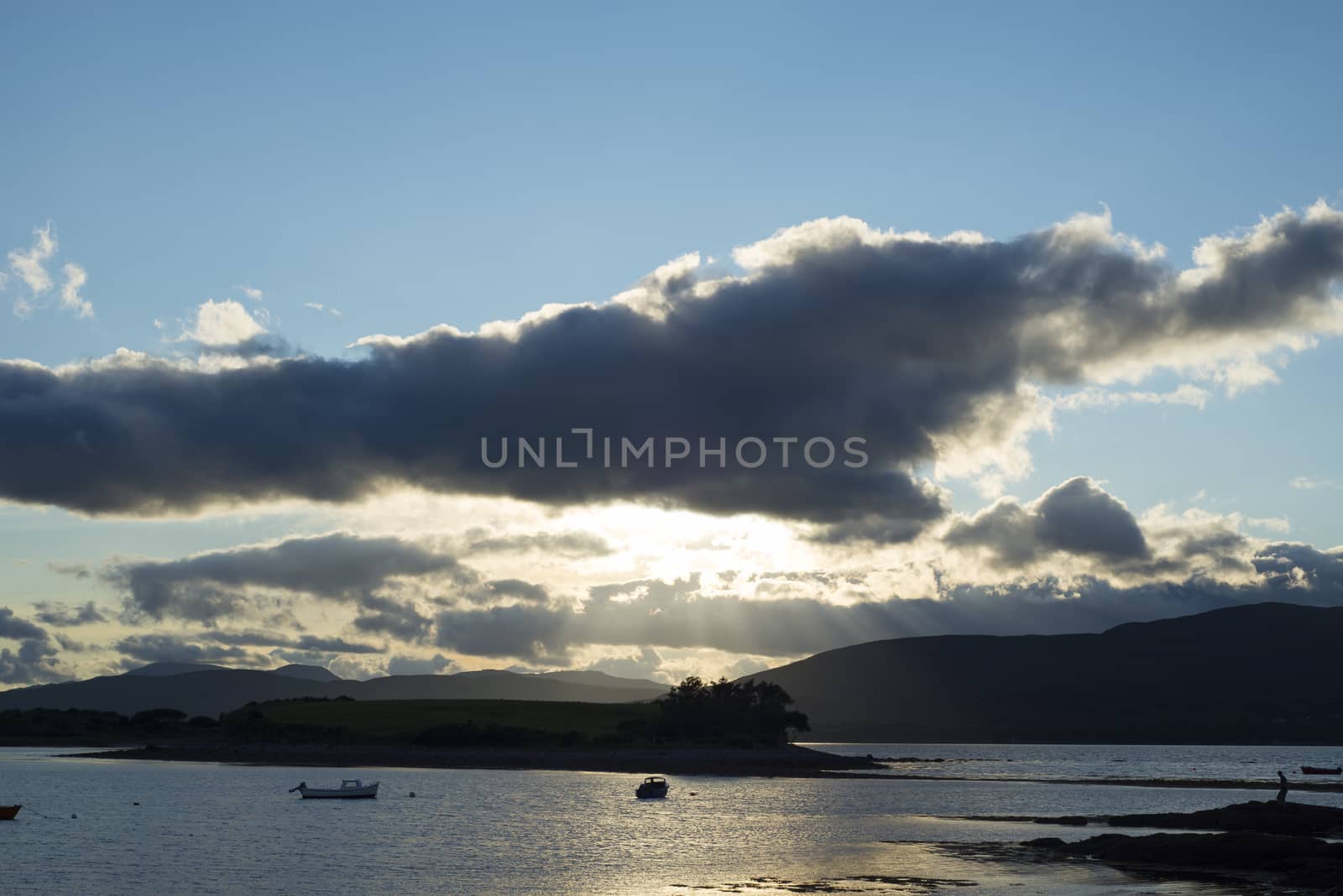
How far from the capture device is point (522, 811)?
126 m

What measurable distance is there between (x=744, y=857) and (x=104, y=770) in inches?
5502

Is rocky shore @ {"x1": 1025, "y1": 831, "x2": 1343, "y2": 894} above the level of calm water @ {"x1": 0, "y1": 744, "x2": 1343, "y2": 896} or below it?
above

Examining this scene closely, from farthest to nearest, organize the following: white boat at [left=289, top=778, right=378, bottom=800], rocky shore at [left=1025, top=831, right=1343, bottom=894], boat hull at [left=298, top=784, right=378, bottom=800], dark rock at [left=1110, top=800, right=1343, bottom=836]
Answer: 1. white boat at [left=289, top=778, right=378, bottom=800]
2. boat hull at [left=298, top=784, right=378, bottom=800]
3. dark rock at [left=1110, top=800, right=1343, bottom=836]
4. rocky shore at [left=1025, top=831, right=1343, bottom=894]

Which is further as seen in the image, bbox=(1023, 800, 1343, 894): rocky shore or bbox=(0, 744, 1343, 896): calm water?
bbox=(0, 744, 1343, 896): calm water

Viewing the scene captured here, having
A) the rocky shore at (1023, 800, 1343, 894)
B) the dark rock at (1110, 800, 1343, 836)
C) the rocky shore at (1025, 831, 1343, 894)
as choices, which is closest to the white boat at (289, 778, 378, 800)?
the rocky shore at (1023, 800, 1343, 894)

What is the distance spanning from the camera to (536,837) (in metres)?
99.6

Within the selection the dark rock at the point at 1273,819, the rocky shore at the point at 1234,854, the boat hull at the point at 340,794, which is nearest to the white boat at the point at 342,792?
the boat hull at the point at 340,794

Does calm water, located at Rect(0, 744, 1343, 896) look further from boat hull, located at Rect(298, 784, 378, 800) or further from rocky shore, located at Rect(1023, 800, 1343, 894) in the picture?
rocky shore, located at Rect(1023, 800, 1343, 894)

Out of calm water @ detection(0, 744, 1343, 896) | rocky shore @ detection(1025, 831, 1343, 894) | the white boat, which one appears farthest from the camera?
the white boat

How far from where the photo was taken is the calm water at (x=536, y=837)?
7175 centimetres

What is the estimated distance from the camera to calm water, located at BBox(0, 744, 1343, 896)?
7175 cm

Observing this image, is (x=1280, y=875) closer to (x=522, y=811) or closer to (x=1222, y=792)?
(x=522, y=811)

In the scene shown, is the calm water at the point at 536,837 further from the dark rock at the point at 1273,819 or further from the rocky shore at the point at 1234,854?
the dark rock at the point at 1273,819

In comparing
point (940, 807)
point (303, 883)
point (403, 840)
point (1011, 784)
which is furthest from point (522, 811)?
point (1011, 784)
